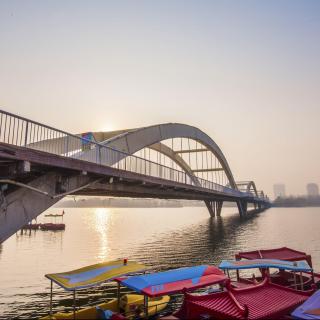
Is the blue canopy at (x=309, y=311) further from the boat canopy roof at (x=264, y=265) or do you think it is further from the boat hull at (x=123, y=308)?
the boat hull at (x=123, y=308)

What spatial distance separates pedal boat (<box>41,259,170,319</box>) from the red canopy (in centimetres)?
239

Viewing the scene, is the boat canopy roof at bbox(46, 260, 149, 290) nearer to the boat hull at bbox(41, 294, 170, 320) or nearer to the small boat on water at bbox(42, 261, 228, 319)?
the small boat on water at bbox(42, 261, 228, 319)

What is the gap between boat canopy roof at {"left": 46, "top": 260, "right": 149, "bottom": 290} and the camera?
13617mm

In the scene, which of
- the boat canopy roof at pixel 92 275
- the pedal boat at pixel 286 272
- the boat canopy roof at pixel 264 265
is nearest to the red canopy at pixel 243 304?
the boat canopy roof at pixel 264 265

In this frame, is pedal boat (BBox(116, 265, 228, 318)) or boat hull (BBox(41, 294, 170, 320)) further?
boat hull (BBox(41, 294, 170, 320))

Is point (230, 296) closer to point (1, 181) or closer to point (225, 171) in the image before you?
point (1, 181)

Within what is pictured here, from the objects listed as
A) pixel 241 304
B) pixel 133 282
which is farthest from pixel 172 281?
pixel 241 304

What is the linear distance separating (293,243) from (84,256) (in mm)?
32447

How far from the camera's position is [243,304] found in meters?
13.0

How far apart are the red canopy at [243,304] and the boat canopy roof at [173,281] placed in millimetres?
789

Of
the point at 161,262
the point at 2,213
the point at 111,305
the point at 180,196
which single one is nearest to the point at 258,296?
the point at 111,305

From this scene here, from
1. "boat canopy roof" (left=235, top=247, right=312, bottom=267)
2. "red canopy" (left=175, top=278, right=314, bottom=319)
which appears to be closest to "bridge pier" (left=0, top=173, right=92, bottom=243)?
"red canopy" (left=175, top=278, right=314, bottom=319)

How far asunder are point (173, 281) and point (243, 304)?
3.27 metres

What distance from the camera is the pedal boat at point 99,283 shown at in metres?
13.7
